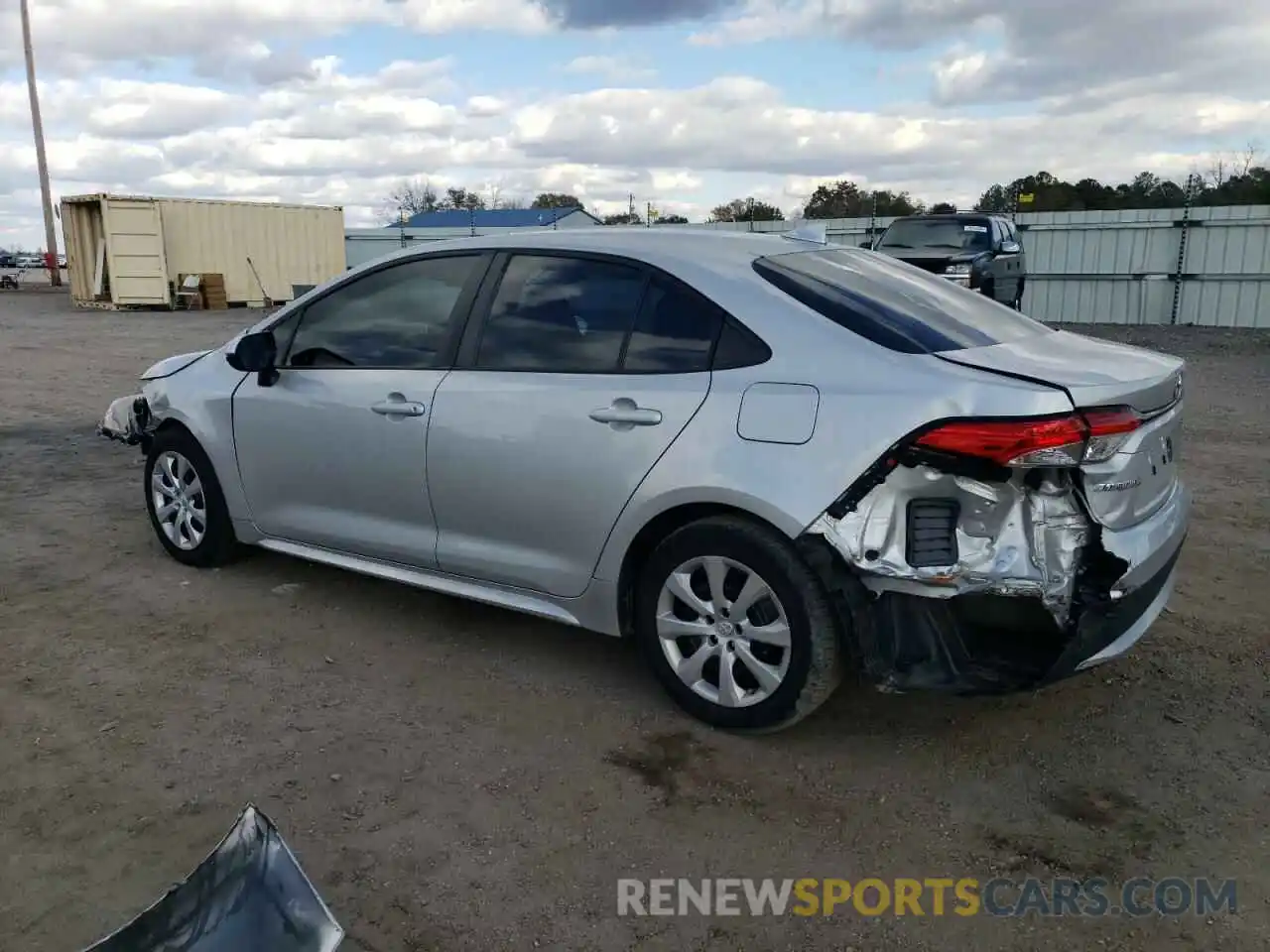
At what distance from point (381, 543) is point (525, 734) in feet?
3.81

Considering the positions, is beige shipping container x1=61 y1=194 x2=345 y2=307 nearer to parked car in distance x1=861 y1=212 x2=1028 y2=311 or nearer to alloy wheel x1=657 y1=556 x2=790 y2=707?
parked car in distance x1=861 y1=212 x2=1028 y2=311

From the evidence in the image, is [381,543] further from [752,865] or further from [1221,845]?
[1221,845]

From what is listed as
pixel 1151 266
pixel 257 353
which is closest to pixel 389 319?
pixel 257 353

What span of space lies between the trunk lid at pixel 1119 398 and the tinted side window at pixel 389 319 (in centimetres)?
197

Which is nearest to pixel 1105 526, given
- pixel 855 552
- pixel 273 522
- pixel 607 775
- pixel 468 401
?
pixel 855 552

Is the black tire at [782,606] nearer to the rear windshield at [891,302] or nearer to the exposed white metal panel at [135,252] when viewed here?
the rear windshield at [891,302]

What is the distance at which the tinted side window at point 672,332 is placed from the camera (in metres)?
3.41

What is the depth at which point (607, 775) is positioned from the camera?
3217mm

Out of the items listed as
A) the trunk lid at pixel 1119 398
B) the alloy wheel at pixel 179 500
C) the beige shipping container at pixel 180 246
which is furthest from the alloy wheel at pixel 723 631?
the beige shipping container at pixel 180 246

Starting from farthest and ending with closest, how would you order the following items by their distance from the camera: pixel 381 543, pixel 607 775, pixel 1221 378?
pixel 1221 378 → pixel 381 543 → pixel 607 775

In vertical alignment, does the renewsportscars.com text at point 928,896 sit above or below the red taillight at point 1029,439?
below

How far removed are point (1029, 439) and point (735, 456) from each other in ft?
2.84

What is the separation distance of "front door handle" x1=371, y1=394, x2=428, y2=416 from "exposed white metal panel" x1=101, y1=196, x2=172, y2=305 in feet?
80.2

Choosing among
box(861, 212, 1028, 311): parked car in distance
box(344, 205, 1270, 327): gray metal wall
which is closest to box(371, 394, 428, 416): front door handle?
box(861, 212, 1028, 311): parked car in distance
